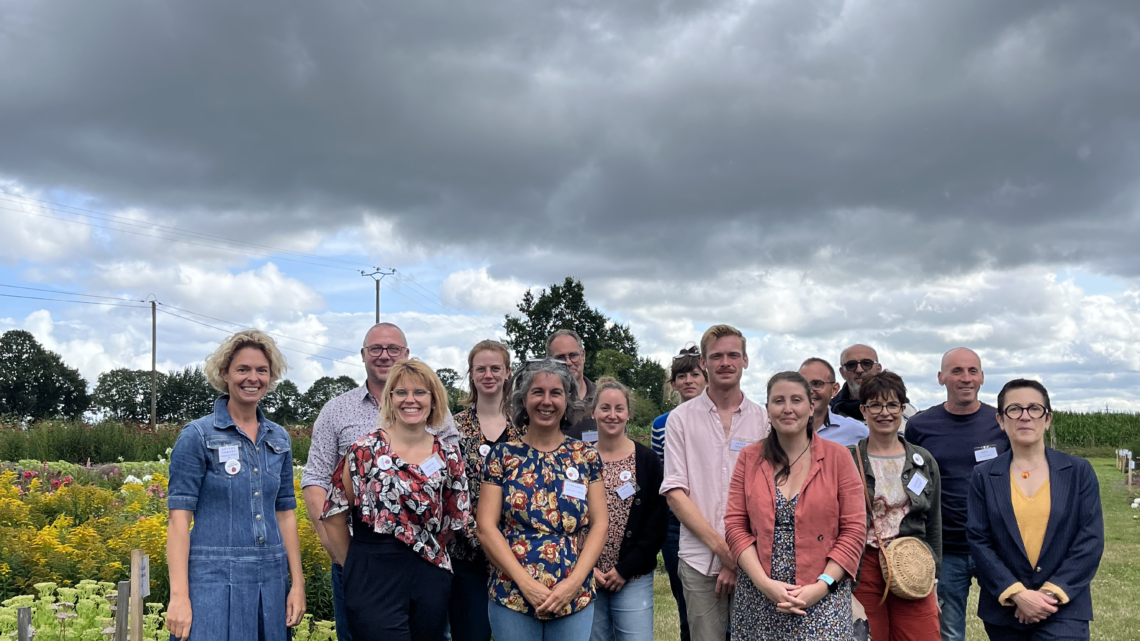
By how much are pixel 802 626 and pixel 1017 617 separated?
1.17 m

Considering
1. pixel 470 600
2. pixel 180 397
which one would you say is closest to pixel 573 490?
pixel 470 600

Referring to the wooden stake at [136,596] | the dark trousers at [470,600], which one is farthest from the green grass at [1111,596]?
the wooden stake at [136,596]

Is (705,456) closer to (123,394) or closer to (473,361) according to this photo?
(473,361)

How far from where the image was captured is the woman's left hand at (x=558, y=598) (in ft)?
12.6

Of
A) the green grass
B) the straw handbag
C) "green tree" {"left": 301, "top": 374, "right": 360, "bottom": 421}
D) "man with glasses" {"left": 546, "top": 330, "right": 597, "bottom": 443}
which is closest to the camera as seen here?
the straw handbag

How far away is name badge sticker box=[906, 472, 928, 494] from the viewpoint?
4562mm

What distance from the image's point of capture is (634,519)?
4.63 metres

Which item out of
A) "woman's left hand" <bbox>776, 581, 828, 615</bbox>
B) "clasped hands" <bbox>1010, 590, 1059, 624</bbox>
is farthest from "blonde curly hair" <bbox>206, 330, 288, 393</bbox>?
"clasped hands" <bbox>1010, 590, 1059, 624</bbox>

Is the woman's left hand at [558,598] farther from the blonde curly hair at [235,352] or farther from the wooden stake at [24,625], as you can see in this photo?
the wooden stake at [24,625]

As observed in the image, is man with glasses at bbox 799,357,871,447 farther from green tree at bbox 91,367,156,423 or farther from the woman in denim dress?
green tree at bbox 91,367,156,423

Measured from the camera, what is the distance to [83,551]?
22.9 feet

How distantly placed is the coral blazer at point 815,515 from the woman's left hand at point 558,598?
84 cm

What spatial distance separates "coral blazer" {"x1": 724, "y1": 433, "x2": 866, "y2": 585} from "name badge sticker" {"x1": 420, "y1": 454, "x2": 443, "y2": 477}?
4.77 feet

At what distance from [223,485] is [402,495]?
835 mm
